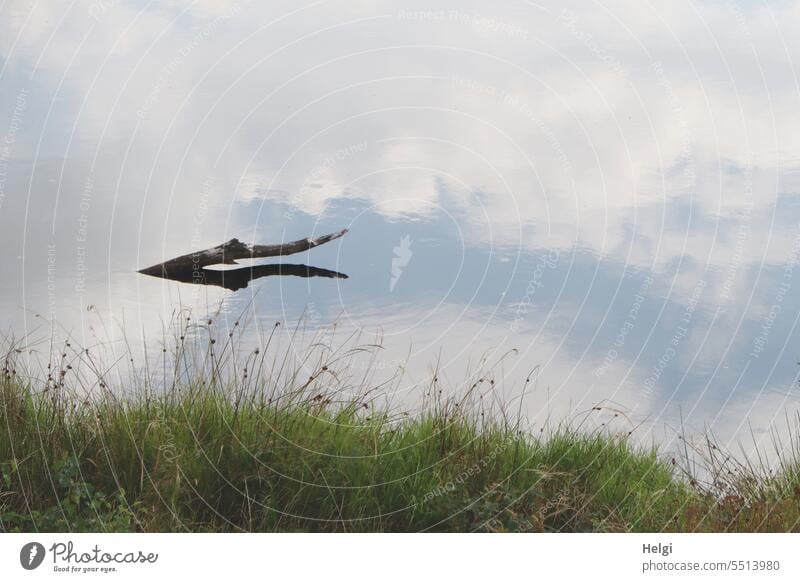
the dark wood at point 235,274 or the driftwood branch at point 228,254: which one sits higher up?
the driftwood branch at point 228,254

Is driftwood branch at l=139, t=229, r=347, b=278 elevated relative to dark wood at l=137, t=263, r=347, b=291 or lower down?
elevated

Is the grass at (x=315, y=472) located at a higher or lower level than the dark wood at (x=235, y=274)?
lower

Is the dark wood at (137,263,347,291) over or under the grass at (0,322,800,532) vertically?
over

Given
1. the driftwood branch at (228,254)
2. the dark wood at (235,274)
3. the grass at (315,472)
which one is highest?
the driftwood branch at (228,254)

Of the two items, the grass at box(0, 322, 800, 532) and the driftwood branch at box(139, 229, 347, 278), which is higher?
the driftwood branch at box(139, 229, 347, 278)

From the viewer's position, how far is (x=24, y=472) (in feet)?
22.3

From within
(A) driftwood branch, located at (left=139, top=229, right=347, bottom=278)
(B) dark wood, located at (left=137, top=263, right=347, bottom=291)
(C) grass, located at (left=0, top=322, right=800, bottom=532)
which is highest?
(A) driftwood branch, located at (left=139, top=229, right=347, bottom=278)

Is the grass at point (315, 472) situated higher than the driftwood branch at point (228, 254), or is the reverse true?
the driftwood branch at point (228, 254)

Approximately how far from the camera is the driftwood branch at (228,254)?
23.6 ft

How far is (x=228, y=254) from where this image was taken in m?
7.25

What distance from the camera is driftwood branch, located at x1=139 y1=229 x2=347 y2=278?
7.18m

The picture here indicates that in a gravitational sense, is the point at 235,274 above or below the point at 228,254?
below
